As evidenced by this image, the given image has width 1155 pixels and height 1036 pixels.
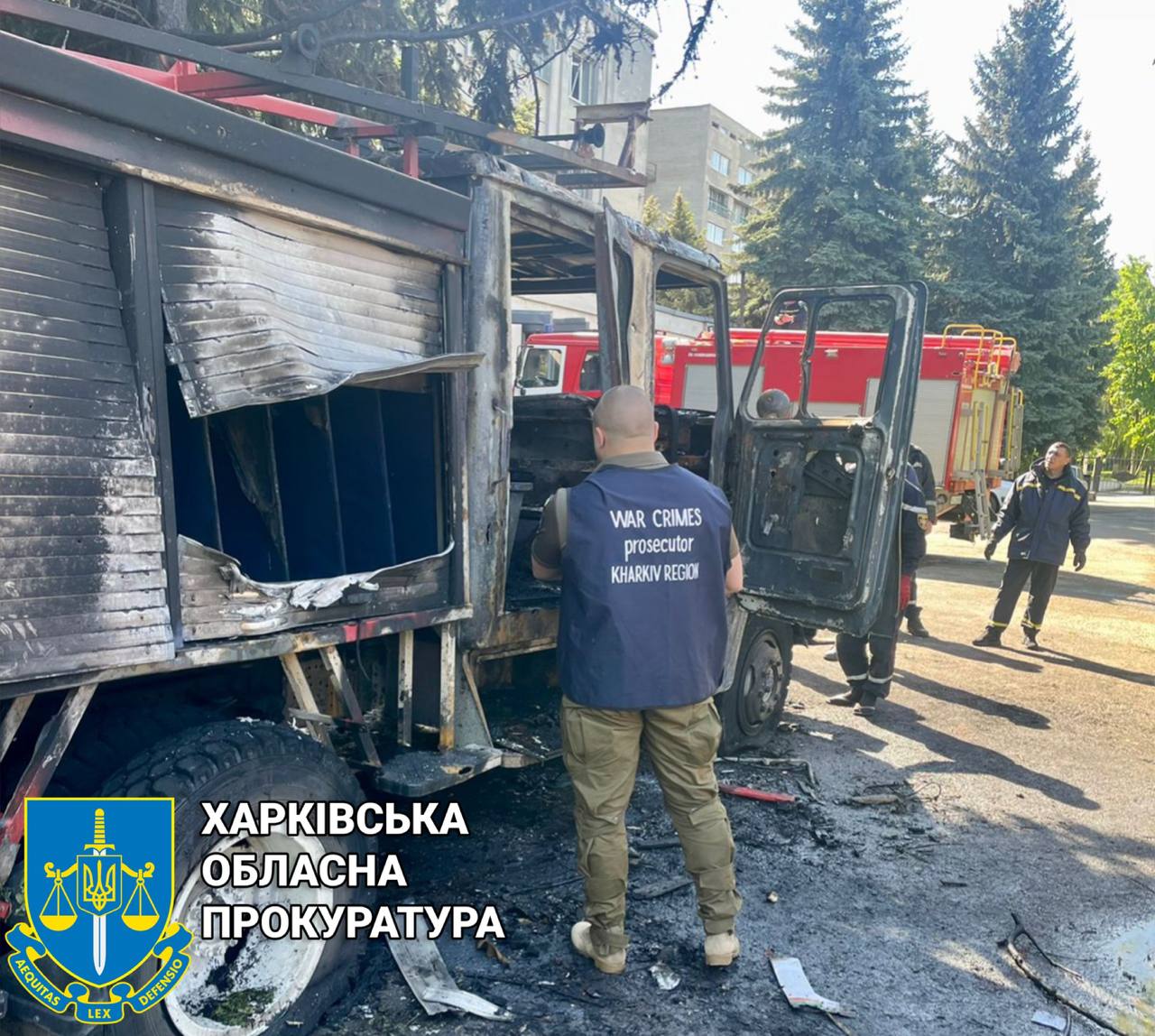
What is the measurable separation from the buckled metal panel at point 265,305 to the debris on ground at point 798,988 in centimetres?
218

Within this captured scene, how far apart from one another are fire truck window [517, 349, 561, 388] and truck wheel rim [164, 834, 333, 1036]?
320 inches

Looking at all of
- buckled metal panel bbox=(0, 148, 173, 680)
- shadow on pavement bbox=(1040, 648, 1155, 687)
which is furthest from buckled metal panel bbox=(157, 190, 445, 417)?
shadow on pavement bbox=(1040, 648, 1155, 687)

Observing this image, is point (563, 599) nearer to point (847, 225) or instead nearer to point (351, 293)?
point (351, 293)

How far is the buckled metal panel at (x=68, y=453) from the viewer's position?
6.75ft

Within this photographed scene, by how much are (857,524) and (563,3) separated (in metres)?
3.14

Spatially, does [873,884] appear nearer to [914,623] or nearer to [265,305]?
[265,305]

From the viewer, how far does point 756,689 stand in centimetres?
521

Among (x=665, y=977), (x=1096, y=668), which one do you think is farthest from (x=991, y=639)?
(x=665, y=977)

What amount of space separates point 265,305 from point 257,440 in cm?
66

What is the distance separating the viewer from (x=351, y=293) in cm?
290

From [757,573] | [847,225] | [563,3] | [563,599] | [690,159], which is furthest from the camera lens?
[690,159]

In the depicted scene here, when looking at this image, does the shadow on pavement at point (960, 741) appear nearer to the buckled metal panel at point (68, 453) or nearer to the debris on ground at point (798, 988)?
the debris on ground at point (798, 988)

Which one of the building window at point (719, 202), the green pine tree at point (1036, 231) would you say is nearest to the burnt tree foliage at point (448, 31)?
the green pine tree at point (1036, 231)

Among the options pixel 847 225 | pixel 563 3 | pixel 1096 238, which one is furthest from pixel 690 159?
pixel 563 3
